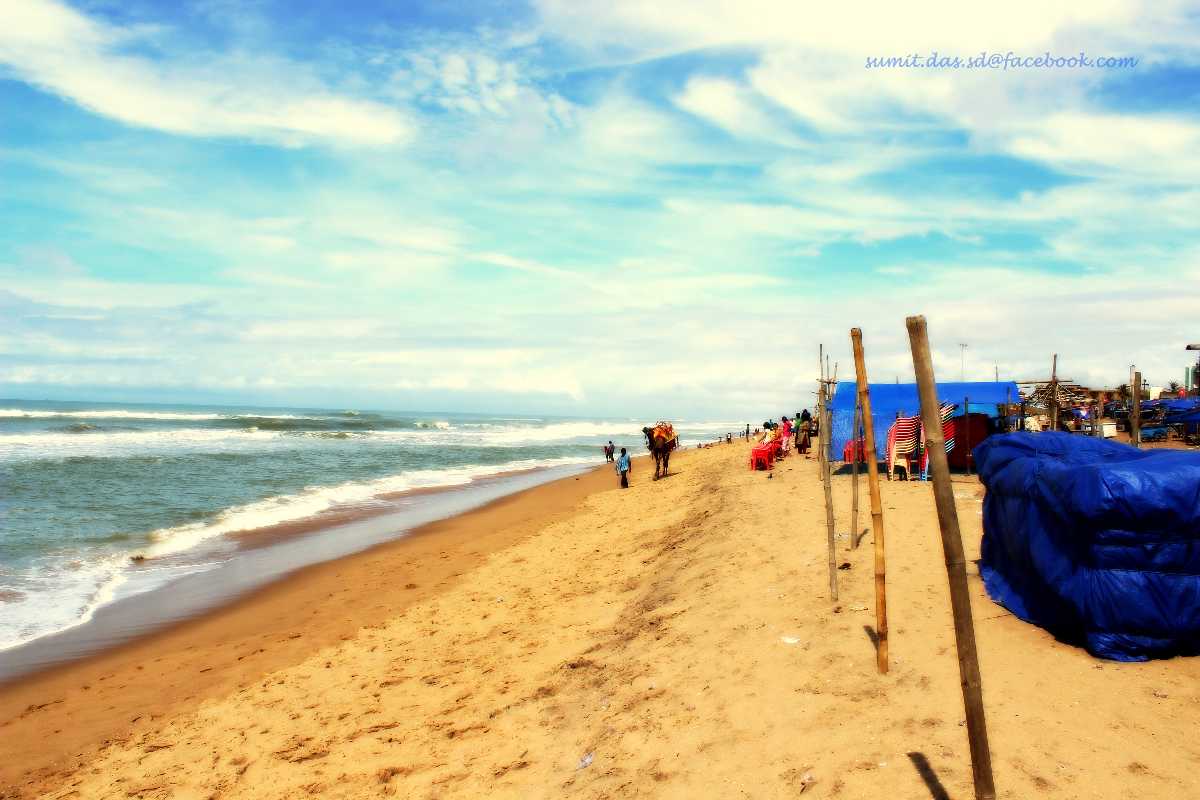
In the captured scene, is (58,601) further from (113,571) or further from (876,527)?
(876,527)

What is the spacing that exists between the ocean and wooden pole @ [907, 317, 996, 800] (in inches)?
440

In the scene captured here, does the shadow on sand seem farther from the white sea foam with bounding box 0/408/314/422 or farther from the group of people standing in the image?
the white sea foam with bounding box 0/408/314/422

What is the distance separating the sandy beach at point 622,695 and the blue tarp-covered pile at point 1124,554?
0.75 ft

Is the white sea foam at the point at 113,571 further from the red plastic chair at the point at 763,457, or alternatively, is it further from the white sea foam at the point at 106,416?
the white sea foam at the point at 106,416

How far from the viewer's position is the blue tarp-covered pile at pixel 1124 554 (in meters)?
5.30

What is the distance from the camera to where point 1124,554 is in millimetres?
5438

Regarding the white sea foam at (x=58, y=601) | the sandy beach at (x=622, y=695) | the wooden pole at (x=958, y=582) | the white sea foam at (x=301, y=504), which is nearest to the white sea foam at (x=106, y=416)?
the white sea foam at (x=301, y=504)

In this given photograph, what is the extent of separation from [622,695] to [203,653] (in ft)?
20.4

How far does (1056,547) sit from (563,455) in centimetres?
3829

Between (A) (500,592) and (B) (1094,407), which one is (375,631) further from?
(B) (1094,407)

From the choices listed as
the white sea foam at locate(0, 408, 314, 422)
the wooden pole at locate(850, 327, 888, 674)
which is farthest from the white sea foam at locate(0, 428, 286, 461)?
the wooden pole at locate(850, 327, 888, 674)

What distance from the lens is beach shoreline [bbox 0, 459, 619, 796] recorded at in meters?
7.46

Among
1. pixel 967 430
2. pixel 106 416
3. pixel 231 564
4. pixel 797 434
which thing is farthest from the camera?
pixel 106 416

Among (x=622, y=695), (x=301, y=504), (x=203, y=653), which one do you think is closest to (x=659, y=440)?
(x=301, y=504)
